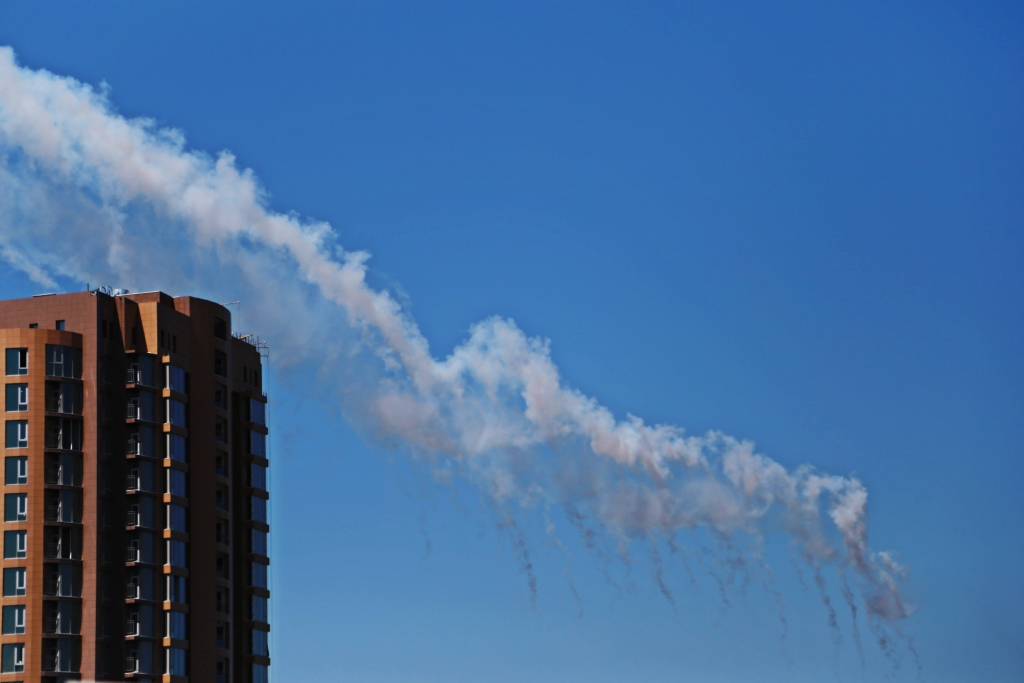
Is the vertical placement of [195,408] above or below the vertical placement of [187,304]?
below

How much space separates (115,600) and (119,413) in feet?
60.6

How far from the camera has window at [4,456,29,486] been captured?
504 feet

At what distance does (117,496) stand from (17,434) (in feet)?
36.9

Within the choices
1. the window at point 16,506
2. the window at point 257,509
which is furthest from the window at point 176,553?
the window at point 257,509

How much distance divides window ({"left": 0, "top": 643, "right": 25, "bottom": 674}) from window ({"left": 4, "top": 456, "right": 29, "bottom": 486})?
15.5 meters

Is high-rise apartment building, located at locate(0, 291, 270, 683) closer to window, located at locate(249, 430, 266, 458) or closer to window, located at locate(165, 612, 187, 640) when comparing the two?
window, located at locate(165, 612, 187, 640)

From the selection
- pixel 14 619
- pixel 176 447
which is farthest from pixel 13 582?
pixel 176 447

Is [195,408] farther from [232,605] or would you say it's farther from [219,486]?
[232,605]

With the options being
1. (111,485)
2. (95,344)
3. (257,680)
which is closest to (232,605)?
(257,680)

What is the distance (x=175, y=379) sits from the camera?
164m

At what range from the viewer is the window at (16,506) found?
15262cm

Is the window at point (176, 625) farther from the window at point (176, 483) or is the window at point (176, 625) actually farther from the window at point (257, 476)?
the window at point (257, 476)

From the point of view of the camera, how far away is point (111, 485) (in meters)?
158

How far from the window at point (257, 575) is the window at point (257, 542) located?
141 centimetres
